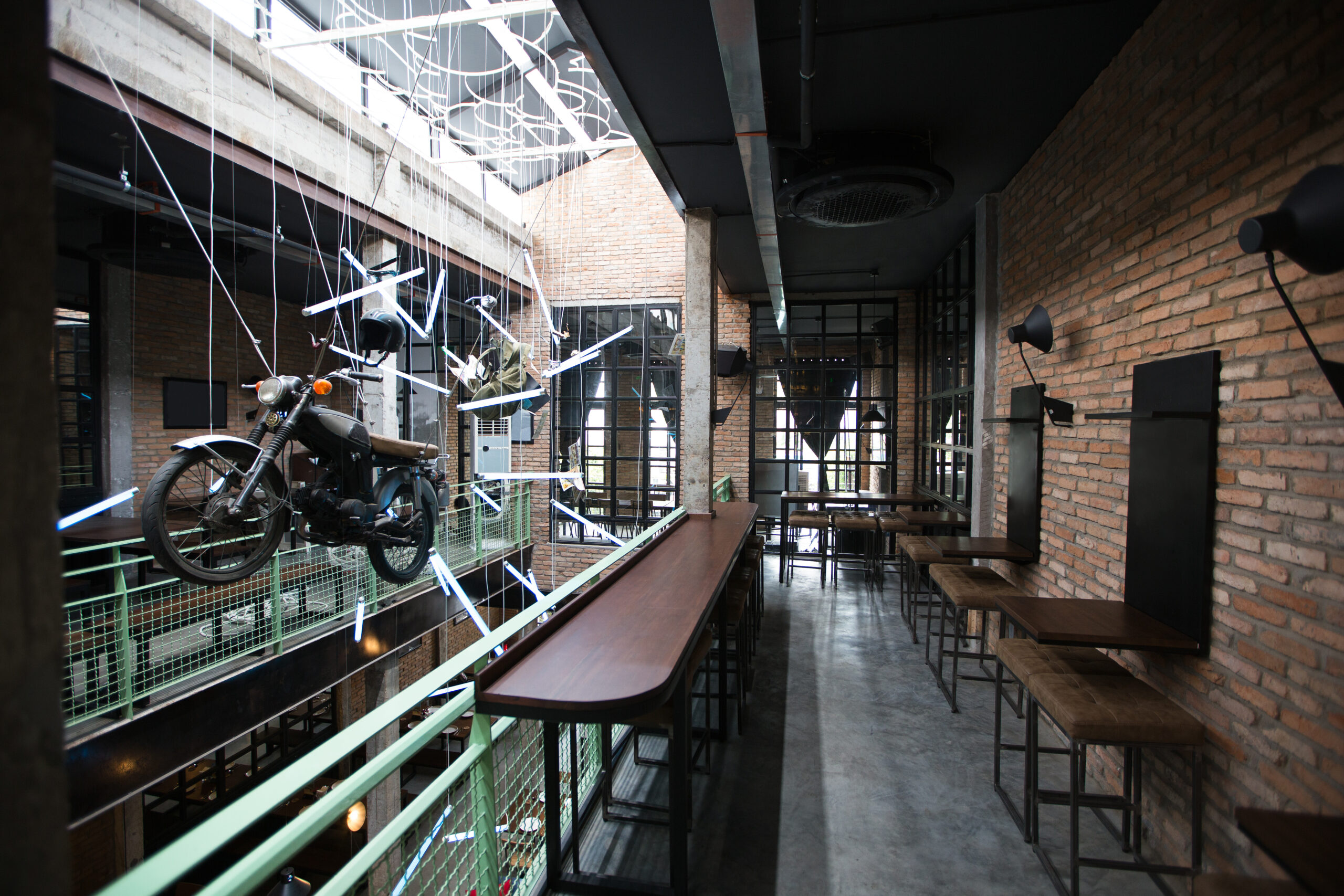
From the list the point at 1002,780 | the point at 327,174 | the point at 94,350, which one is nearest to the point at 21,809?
the point at 1002,780

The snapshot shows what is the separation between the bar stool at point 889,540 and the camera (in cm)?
548

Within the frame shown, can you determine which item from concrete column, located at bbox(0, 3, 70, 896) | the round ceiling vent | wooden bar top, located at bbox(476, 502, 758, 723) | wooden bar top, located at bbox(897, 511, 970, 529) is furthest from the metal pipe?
wooden bar top, located at bbox(897, 511, 970, 529)

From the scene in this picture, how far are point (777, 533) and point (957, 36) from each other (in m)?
6.50

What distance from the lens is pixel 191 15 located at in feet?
12.0

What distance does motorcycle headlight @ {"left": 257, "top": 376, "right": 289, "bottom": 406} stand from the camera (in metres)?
3.03

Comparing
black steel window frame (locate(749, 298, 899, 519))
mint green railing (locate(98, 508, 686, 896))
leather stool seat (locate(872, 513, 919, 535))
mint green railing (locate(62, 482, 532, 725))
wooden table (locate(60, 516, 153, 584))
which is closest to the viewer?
mint green railing (locate(98, 508, 686, 896))

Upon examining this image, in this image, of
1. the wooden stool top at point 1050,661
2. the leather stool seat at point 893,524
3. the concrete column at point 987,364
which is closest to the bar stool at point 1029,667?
the wooden stool top at point 1050,661

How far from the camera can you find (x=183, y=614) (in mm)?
3443

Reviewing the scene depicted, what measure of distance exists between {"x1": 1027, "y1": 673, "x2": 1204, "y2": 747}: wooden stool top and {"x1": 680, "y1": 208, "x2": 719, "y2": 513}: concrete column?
103 inches

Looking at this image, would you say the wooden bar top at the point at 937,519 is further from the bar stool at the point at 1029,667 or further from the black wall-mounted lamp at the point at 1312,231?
the black wall-mounted lamp at the point at 1312,231

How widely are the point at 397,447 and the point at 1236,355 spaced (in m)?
4.01

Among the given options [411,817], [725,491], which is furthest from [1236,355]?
[725,491]

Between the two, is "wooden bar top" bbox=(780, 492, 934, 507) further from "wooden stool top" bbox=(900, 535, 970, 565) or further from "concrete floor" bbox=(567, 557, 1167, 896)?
"concrete floor" bbox=(567, 557, 1167, 896)

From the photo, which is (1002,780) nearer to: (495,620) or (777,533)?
(777,533)
